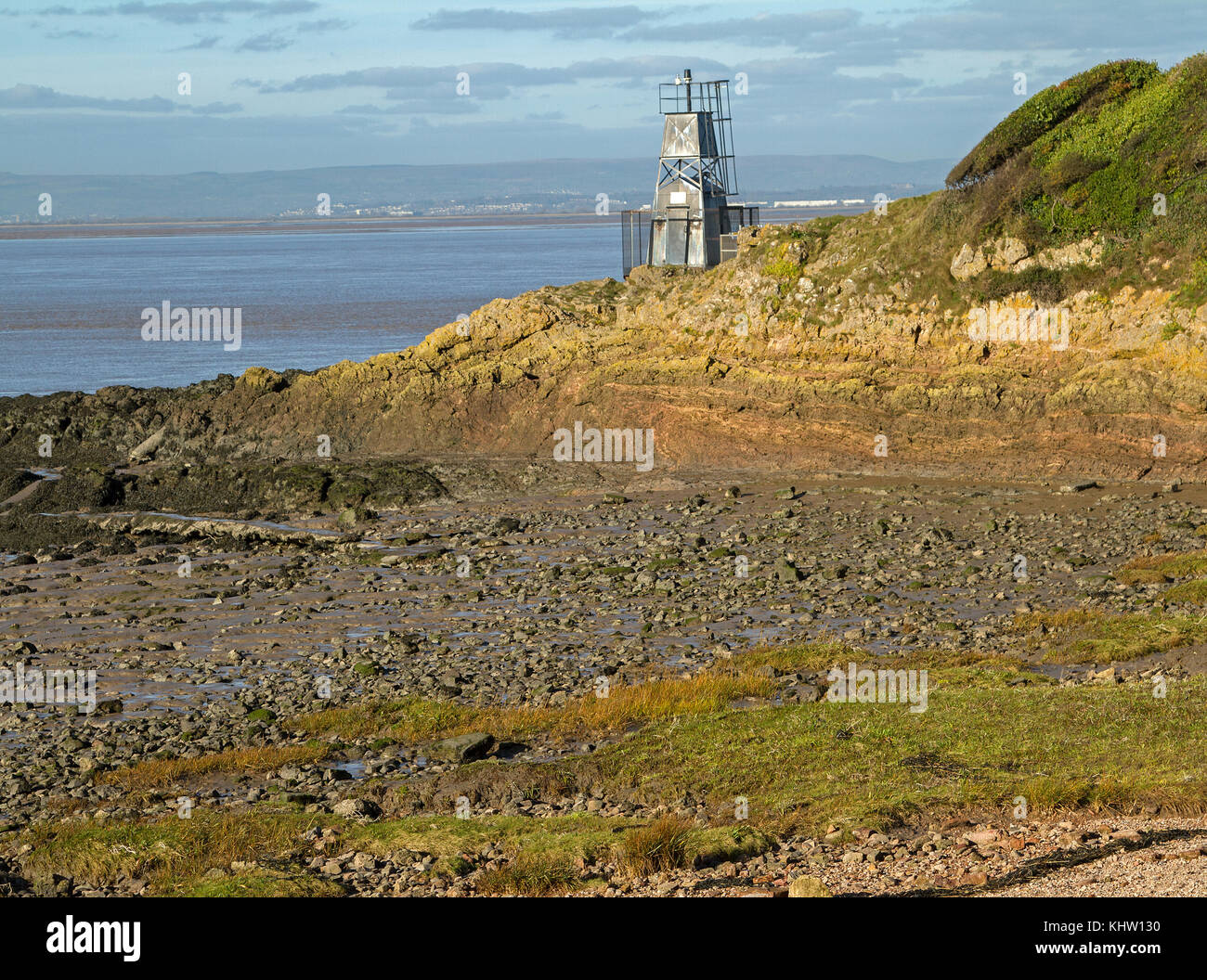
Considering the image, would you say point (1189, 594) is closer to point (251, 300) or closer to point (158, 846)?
point (158, 846)

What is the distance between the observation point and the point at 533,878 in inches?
420

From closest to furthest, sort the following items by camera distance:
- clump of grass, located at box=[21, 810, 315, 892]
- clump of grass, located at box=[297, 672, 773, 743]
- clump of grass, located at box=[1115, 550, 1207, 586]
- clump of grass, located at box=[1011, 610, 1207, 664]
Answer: clump of grass, located at box=[21, 810, 315, 892] < clump of grass, located at box=[297, 672, 773, 743] < clump of grass, located at box=[1011, 610, 1207, 664] < clump of grass, located at box=[1115, 550, 1207, 586]

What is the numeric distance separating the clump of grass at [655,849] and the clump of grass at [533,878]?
0.50 metres

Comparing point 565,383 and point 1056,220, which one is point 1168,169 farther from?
point 565,383

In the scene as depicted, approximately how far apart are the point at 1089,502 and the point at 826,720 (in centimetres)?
1614

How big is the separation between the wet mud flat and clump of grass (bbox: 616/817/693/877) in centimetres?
163

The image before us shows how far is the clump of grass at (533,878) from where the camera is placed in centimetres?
1053

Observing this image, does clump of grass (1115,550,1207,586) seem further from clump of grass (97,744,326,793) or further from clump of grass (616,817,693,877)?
clump of grass (97,744,326,793)

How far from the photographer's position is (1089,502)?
2877 cm

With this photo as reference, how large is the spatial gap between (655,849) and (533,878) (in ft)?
3.72

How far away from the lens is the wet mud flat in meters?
16.0

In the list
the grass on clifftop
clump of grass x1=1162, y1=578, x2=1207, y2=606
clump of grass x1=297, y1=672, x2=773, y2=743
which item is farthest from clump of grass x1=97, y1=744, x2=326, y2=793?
the grass on clifftop

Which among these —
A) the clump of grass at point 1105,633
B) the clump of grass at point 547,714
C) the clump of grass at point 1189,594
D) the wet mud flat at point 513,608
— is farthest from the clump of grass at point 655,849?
the clump of grass at point 1189,594

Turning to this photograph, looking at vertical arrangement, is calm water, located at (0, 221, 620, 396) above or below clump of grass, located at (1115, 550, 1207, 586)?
above
